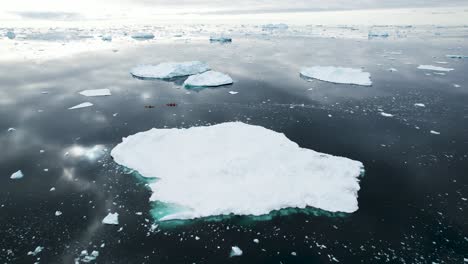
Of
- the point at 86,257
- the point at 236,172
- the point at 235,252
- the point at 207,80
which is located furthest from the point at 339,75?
the point at 86,257

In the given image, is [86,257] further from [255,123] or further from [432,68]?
[432,68]

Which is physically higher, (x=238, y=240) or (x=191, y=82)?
(x=191, y=82)

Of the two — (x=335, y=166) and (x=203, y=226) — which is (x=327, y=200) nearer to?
(x=335, y=166)

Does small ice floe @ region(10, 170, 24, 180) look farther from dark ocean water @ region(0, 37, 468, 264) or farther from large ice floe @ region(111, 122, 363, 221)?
large ice floe @ region(111, 122, 363, 221)

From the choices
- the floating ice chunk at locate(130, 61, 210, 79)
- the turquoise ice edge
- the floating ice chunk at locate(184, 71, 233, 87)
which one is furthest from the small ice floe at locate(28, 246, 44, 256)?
the floating ice chunk at locate(130, 61, 210, 79)

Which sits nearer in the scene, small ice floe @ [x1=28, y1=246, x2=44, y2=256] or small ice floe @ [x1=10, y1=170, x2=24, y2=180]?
small ice floe @ [x1=28, y1=246, x2=44, y2=256]

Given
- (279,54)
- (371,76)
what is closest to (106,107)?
(371,76)

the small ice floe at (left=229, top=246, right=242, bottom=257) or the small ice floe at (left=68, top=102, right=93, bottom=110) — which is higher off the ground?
the small ice floe at (left=68, top=102, right=93, bottom=110)
